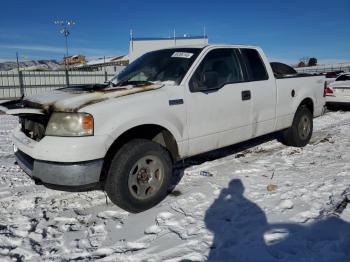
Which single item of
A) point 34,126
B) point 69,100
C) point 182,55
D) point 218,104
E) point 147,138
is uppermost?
point 182,55

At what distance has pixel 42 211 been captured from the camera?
3957 millimetres

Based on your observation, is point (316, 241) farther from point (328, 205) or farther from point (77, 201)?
point (77, 201)

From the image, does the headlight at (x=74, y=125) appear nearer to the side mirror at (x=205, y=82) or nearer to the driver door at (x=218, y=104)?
the driver door at (x=218, y=104)

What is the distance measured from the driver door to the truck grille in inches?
64.1

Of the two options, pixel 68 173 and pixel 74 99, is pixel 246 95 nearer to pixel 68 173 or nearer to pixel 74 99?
pixel 74 99

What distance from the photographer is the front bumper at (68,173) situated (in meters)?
3.34

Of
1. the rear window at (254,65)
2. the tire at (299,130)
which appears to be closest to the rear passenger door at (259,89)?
the rear window at (254,65)

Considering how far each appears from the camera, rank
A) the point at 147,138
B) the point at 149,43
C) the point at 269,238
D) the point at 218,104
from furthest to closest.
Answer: the point at 149,43 < the point at 218,104 < the point at 147,138 < the point at 269,238

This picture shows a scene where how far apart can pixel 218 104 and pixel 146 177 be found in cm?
138

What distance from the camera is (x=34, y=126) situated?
3.93 meters

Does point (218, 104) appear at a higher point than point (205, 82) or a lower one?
lower

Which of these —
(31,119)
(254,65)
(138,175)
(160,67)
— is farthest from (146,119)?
(254,65)

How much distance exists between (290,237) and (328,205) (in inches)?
35.1

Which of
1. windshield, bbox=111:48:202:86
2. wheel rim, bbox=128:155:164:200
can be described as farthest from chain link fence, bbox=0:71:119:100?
wheel rim, bbox=128:155:164:200
